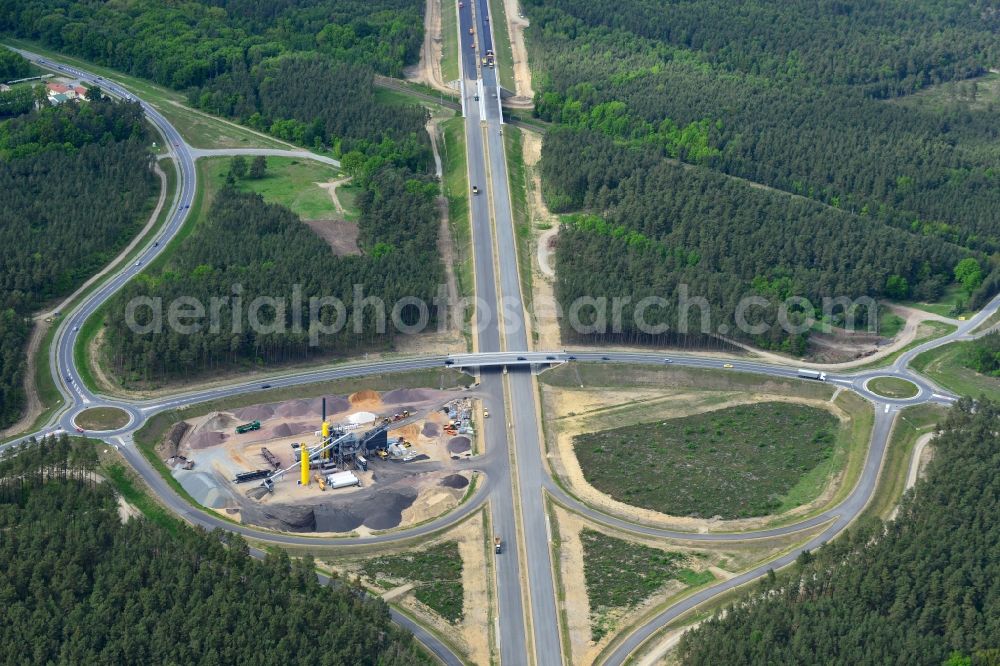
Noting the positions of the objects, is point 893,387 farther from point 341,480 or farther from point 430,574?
point 341,480

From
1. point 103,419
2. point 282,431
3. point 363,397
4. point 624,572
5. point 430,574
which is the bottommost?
point 624,572

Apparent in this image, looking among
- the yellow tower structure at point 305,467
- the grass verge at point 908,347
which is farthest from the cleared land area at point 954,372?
the yellow tower structure at point 305,467

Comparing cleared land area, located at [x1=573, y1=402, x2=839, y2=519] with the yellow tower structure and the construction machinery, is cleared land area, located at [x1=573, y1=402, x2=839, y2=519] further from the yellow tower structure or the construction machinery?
the construction machinery

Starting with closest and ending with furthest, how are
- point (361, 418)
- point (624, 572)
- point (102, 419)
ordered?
point (624, 572) → point (102, 419) → point (361, 418)

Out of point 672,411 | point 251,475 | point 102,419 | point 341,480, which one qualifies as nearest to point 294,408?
point 251,475

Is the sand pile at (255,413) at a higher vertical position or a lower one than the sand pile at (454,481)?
higher

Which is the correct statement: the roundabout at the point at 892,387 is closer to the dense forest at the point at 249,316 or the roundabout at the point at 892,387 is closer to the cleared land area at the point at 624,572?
the cleared land area at the point at 624,572

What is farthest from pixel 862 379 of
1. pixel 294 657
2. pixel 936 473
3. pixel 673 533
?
pixel 294 657
